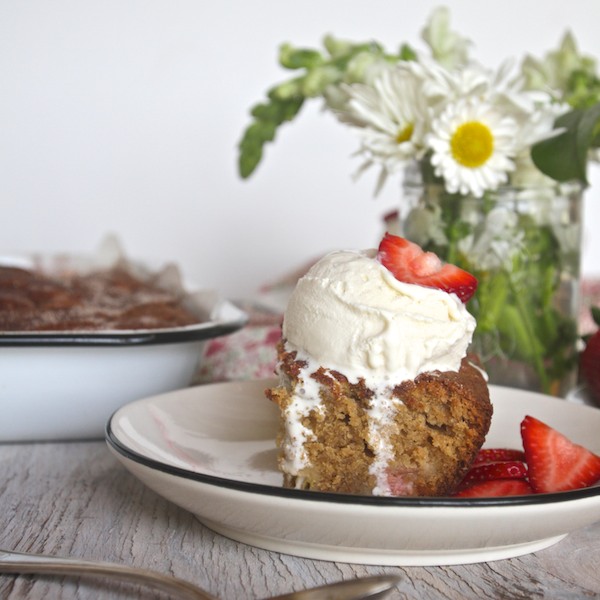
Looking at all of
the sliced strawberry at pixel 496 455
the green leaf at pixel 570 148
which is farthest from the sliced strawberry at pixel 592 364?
the sliced strawberry at pixel 496 455

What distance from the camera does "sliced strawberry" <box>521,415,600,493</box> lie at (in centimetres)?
108

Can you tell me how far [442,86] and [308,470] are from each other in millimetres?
716

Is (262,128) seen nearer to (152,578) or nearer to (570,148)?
(570,148)

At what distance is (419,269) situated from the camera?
1.15m

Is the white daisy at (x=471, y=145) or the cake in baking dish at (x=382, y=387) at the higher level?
the white daisy at (x=471, y=145)

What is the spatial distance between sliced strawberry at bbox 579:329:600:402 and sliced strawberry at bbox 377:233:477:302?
0.47 metres

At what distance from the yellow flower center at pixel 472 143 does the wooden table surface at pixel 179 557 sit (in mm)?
637

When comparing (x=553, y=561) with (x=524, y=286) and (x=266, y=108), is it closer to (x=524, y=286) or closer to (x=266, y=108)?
(x=524, y=286)

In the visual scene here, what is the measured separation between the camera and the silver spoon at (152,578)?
85cm

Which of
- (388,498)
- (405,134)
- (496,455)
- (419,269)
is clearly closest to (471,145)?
(405,134)

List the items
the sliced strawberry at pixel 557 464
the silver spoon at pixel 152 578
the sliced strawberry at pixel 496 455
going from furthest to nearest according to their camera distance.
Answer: the sliced strawberry at pixel 496 455
the sliced strawberry at pixel 557 464
the silver spoon at pixel 152 578

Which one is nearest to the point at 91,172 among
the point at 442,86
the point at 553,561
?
the point at 442,86

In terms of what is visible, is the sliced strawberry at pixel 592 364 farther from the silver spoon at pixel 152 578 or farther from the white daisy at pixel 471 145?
the silver spoon at pixel 152 578

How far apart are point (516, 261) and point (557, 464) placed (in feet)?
1.72
